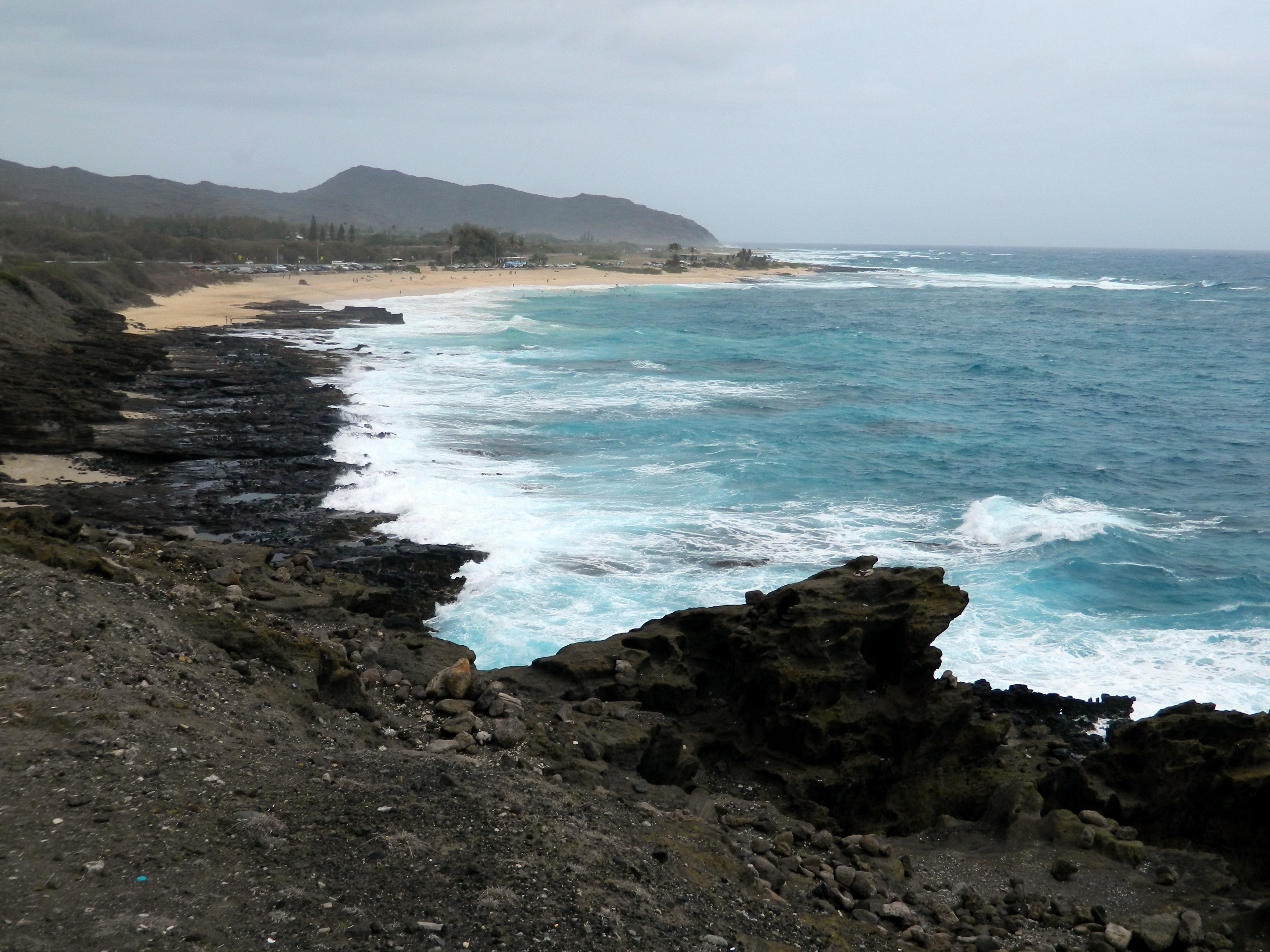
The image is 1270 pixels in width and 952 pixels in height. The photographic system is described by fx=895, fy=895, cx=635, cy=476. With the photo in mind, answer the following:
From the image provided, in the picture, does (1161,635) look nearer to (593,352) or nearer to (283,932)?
(283,932)

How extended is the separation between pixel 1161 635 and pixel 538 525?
10.6 m

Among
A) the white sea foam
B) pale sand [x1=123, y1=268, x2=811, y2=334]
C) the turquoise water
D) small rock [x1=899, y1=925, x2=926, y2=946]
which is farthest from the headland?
pale sand [x1=123, y1=268, x2=811, y2=334]

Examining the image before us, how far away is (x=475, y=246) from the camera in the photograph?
10381 centimetres

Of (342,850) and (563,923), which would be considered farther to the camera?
(342,850)

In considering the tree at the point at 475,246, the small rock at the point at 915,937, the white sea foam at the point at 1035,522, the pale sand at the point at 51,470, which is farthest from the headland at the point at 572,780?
the tree at the point at 475,246

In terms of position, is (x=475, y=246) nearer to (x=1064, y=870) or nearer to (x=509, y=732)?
(x=509, y=732)

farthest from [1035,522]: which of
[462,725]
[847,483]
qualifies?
[462,725]

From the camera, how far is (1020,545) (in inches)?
701

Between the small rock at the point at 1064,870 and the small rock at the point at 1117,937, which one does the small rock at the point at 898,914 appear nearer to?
the small rock at the point at 1117,937

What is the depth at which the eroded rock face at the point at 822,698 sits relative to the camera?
9047 millimetres

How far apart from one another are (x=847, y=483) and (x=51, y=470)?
672 inches

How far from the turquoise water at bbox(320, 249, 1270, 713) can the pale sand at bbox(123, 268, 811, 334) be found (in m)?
9.02

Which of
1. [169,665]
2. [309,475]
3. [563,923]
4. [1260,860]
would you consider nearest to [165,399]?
[309,475]

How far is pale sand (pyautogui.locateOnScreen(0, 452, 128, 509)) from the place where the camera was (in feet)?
53.8
